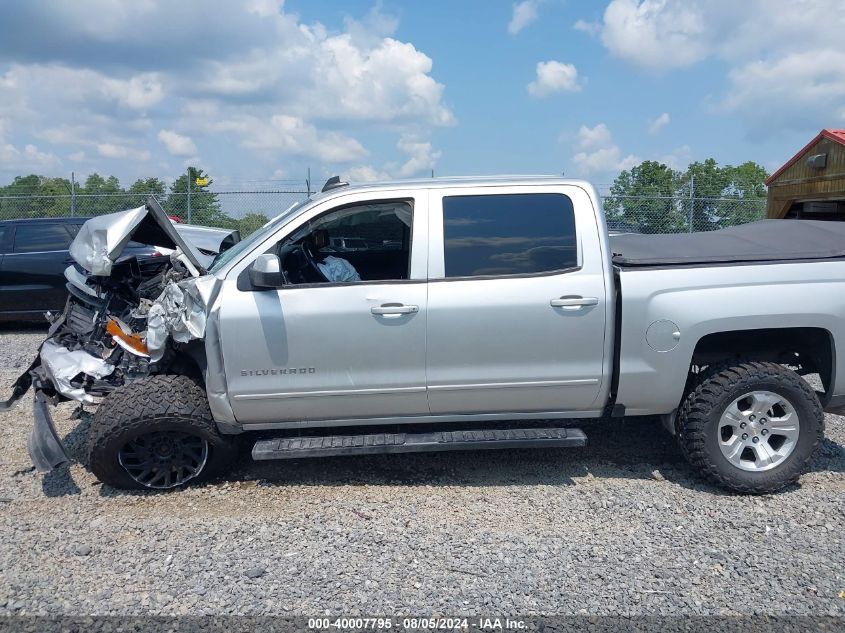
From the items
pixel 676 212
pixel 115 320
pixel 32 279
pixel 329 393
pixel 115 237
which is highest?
pixel 676 212

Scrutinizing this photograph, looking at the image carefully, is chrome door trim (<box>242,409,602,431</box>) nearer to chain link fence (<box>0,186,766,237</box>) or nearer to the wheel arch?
the wheel arch

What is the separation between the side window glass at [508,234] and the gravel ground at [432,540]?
1458 mm

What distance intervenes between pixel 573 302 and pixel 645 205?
13893 millimetres

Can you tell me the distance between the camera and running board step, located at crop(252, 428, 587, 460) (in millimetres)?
4266

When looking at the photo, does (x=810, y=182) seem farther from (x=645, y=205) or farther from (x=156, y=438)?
(x=156, y=438)

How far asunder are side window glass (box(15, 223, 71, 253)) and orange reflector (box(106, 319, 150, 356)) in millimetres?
6015

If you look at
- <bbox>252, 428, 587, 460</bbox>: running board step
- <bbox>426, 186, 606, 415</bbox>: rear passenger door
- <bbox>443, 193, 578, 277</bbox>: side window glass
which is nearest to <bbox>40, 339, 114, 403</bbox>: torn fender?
<bbox>252, 428, 587, 460</bbox>: running board step

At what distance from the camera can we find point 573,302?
4.23m

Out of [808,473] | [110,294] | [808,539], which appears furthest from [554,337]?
[110,294]

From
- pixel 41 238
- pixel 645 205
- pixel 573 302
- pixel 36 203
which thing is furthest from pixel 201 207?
pixel 573 302

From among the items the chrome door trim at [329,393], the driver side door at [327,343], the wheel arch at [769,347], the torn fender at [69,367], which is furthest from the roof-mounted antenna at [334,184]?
the wheel arch at [769,347]

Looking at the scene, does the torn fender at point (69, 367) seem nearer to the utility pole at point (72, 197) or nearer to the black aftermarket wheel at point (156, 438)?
the black aftermarket wheel at point (156, 438)

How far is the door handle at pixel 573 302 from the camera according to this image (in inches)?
167

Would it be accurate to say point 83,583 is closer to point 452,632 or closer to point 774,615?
point 452,632
